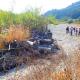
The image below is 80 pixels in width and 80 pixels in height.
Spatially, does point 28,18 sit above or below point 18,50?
above

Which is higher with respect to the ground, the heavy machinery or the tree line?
the tree line

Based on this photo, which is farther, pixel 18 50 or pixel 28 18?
pixel 28 18

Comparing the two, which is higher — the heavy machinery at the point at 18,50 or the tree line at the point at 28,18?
the tree line at the point at 28,18

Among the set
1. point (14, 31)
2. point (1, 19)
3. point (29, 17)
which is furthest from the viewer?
point (29, 17)

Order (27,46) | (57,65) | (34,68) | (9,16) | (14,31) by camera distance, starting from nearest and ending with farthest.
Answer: (34,68)
(57,65)
(27,46)
(14,31)
(9,16)

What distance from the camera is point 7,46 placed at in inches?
685

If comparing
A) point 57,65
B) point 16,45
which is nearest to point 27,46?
point 16,45

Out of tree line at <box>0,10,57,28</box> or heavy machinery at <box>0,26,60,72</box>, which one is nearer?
heavy machinery at <box>0,26,60,72</box>

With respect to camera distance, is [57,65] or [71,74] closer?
[71,74]

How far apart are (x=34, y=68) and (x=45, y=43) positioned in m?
11.6

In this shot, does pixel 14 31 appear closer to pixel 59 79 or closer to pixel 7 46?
pixel 7 46

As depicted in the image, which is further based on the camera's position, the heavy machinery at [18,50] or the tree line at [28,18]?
the tree line at [28,18]

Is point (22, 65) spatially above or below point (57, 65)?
below

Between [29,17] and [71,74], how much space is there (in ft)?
61.4
